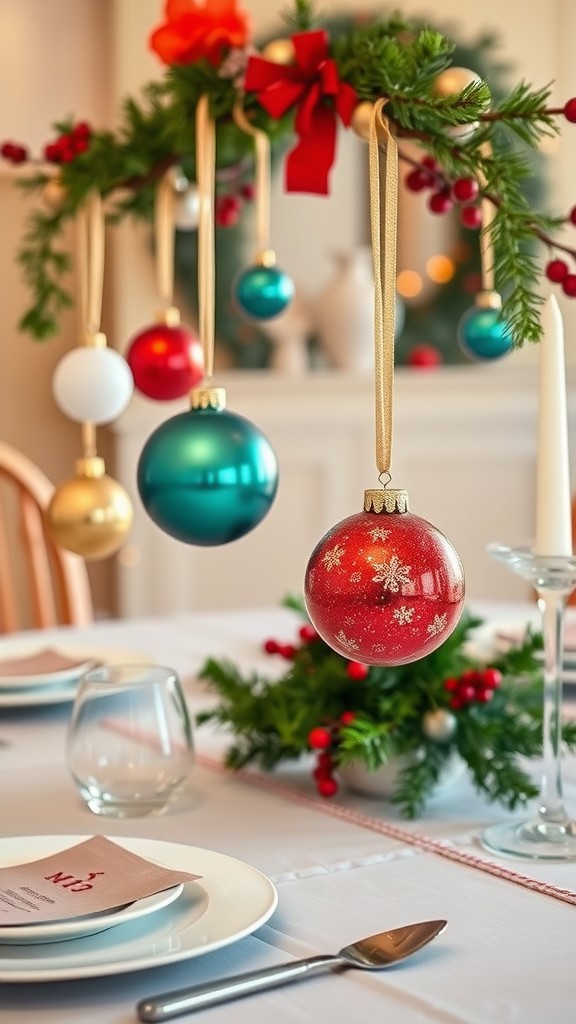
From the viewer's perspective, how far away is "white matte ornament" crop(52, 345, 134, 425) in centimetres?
116

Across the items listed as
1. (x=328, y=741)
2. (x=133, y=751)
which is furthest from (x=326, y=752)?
(x=133, y=751)

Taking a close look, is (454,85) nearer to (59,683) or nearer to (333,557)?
(333,557)

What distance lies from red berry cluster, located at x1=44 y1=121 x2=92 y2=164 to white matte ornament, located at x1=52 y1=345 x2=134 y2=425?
24 centimetres

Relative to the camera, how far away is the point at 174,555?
10.2 feet

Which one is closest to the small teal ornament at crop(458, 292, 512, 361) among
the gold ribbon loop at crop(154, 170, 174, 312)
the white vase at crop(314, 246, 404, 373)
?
the gold ribbon loop at crop(154, 170, 174, 312)

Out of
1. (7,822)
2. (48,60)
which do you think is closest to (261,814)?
(7,822)

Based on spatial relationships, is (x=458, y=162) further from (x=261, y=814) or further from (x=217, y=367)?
(x=217, y=367)

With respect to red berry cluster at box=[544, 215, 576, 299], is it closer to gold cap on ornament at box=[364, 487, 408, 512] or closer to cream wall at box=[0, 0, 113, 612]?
gold cap on ornament at box=[364, 487, 408, 512]

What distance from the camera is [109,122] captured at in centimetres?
315

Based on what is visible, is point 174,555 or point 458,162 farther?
point 174,555

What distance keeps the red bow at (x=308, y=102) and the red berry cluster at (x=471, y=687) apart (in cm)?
38

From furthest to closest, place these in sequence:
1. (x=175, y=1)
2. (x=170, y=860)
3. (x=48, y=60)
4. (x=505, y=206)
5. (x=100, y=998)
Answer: (x=48, y=60), (x=175, y=1), (x=505, y=206), (x=170, y=860), (x=100, y=998)

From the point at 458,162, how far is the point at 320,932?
52cm

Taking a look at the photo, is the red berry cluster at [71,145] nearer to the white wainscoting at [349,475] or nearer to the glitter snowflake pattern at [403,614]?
the glitter snowflake pattern at [403,614]
